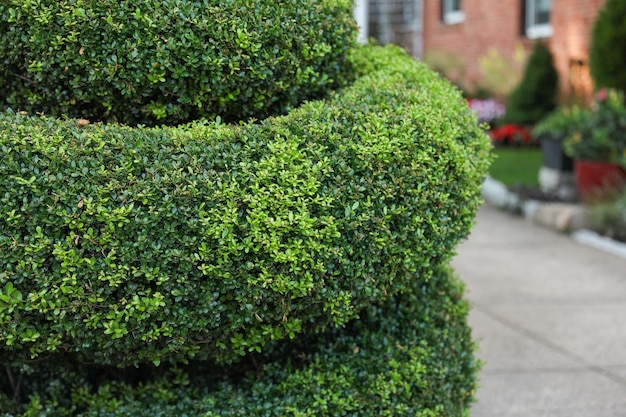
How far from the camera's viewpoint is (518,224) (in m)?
8.63

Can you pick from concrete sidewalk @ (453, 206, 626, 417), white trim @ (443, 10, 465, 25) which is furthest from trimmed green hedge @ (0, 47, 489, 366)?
white trim @ (443, 10, 465, 25)

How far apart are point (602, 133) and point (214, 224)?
6.69m

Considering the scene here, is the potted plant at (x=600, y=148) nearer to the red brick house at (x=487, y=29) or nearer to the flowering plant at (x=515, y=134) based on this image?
the red brick house at (x=487, y=29)

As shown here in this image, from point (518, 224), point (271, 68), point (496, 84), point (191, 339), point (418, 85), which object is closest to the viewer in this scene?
point (191, 339)

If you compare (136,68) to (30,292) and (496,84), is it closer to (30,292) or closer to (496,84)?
(30,292)

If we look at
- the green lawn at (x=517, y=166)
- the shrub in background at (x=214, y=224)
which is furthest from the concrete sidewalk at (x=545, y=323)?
the green lawn at (x=517, y=166)

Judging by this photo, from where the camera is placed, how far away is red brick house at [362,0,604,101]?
11.9 metres

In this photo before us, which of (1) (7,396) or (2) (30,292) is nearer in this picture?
(2) (30,292)

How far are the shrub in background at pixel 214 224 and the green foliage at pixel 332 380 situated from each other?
262 millimetres

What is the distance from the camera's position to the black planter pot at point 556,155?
9.12 m

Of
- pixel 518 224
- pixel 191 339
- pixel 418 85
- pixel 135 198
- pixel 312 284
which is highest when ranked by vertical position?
pixel 418 85

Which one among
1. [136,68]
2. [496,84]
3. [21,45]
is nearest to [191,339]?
[136,68]

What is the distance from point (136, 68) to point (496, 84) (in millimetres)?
11815

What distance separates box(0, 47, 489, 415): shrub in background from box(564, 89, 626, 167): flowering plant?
19.8ft
